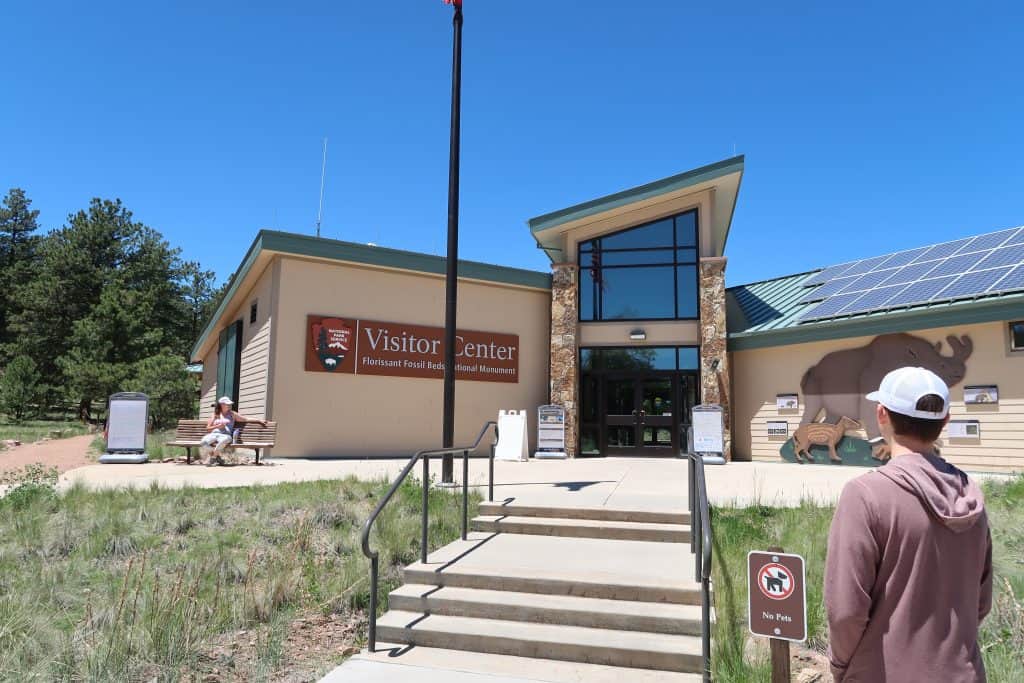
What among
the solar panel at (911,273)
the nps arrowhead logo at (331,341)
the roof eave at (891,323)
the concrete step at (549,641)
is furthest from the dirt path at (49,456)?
the solar panel at (911,273)

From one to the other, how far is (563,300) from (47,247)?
3803 cm

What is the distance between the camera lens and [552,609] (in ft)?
16.6

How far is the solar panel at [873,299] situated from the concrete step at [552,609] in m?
12.5

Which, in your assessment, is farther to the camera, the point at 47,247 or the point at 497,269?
the point at 47,247

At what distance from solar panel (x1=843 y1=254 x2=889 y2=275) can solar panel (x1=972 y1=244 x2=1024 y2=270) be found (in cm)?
354

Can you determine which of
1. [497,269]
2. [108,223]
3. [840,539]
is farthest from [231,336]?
[108,223]

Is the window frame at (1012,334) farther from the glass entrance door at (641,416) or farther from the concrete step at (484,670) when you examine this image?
the concrete step at (484,670)

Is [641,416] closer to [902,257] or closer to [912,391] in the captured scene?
[902,257]

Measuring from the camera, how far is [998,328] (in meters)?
12.8

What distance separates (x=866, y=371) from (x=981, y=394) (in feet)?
7.53

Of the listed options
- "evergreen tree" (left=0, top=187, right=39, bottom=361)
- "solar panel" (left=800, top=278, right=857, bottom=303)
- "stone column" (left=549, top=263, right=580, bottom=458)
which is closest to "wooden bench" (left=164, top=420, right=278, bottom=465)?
"stone column" (left=549, top=263, right=580, bottom=458)

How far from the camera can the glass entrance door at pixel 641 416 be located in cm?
1723

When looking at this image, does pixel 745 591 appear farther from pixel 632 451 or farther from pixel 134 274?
pixel 134 274

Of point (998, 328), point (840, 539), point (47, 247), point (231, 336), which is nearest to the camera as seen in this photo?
point (840, 539)
